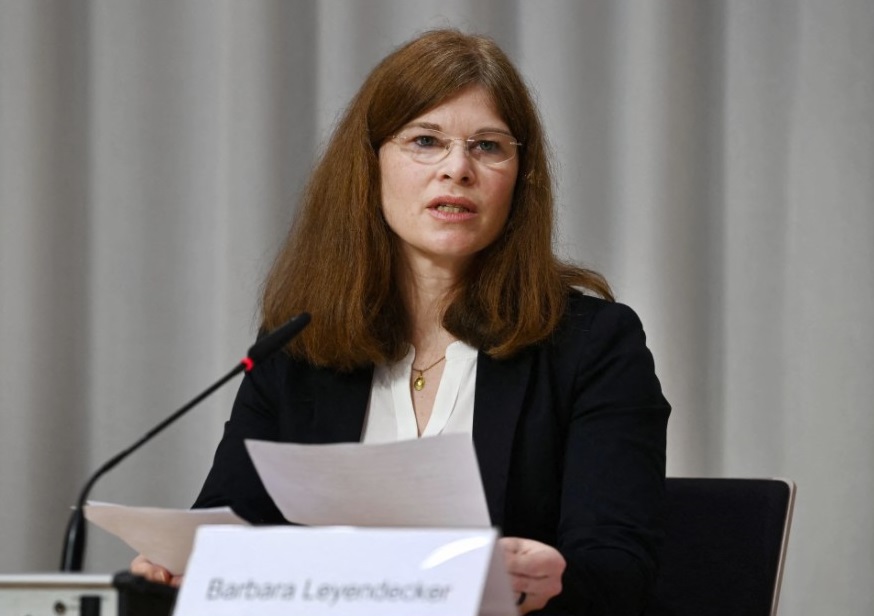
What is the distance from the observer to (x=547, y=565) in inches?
51.4

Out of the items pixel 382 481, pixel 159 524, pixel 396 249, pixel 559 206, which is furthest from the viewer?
pixel 559 206

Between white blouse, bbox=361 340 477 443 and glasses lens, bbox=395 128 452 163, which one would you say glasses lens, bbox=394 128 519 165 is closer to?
glasses lens, bbox=395 128 452 163

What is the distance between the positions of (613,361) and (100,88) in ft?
5.16

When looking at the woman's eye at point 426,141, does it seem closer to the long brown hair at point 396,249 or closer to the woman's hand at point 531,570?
the long brown hair at point 396,249

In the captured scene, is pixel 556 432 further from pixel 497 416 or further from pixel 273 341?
pixel 273 341

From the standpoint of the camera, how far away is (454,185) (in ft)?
6.29

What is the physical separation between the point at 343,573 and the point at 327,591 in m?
0.02

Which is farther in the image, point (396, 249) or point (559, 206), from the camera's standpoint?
point (559, 206)

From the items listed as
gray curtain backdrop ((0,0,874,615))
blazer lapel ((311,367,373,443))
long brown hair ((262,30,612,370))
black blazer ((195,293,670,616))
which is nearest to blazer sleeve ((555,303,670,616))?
black blazer ((195,293,670,616))

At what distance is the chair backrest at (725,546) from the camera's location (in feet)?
6.22

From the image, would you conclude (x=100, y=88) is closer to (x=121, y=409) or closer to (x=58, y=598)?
(x=121, y=409)

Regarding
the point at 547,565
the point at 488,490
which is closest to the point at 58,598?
the point at 547,565

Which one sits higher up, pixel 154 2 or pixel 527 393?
pixel 154 2

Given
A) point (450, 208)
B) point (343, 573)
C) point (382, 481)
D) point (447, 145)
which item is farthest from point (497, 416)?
point (343, 573)
